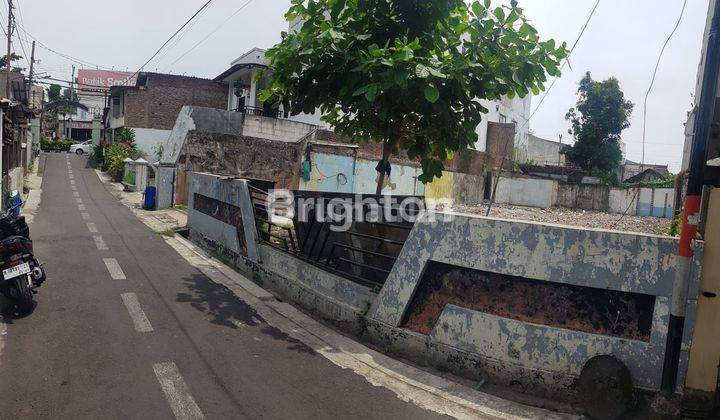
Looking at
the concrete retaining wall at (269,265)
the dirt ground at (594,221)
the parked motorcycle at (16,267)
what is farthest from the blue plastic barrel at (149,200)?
the dirt ground at (594,221)

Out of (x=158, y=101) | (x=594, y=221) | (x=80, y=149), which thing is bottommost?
(x=594, y=221)

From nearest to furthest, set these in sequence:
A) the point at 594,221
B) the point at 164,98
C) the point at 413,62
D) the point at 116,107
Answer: the point at 413,62 < the point at 594,221 < the point at 164,98 < the point at 116,107

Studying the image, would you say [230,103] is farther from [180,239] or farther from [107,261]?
[107,261]

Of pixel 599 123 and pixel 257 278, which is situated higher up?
pixel 599 123

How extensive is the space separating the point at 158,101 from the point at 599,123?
32.4 metres

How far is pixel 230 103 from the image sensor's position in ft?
110

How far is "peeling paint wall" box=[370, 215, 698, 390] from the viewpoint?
164 inches

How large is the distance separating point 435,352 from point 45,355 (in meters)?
3.88

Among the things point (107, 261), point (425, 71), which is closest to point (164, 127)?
point (107, 261)

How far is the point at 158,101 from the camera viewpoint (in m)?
32.8

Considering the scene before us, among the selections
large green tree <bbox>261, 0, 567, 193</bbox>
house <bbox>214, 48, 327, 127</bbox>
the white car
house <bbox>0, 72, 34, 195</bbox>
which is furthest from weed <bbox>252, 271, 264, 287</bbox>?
the white car

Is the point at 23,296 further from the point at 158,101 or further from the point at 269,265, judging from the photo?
the point at 158,101

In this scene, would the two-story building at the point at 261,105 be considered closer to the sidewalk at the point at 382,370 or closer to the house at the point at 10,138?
the house at the point at 10,138

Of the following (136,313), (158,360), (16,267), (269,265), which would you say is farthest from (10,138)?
(158,360)
